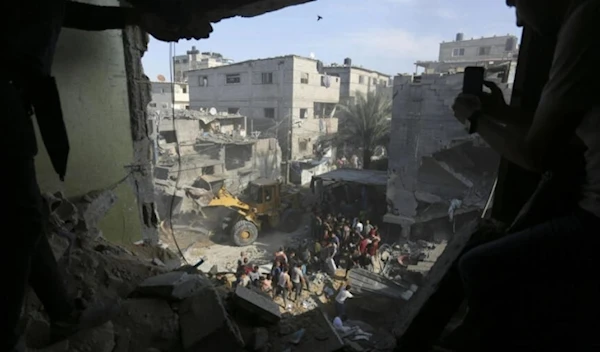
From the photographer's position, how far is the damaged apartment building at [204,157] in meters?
18.4

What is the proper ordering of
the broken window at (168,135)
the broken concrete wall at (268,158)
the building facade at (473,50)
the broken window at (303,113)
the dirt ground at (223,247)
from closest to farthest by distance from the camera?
the dirt ground at (223,247)
the broken window at (168,135)
the broken concrete wall at (268,158)
the building facade at (473,50)
the broken window at (303,113)

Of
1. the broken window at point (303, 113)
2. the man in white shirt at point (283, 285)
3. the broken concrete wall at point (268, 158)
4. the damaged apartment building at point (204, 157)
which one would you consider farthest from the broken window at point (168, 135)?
the man in white shirt at point (283, 285)

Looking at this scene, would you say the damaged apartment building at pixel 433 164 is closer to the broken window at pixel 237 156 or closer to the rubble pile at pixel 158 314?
the broken window at pixel 237 156

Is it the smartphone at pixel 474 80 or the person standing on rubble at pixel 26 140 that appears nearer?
the person standing on rubble at pixel 26 140

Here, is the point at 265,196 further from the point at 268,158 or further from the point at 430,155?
the point at 430,155

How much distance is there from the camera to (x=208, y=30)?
2.81 meters

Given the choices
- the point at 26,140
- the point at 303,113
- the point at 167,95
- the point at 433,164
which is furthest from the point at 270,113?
the point at 26,140

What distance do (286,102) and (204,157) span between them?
10354 millimetres

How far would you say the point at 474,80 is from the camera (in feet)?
6.33

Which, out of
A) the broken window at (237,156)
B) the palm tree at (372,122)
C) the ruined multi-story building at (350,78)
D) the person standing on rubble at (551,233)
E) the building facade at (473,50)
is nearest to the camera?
the person standing on rubble at (551,233)

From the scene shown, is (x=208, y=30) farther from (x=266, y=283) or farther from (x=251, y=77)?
(x=251, y=77)

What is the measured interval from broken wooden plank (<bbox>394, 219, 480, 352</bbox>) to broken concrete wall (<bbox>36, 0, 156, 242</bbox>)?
3417mm

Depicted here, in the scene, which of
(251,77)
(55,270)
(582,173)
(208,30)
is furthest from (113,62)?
(251,77)

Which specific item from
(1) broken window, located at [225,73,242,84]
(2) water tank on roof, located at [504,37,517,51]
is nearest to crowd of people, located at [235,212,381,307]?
(1) broken window, located at [225,73,242,84]
